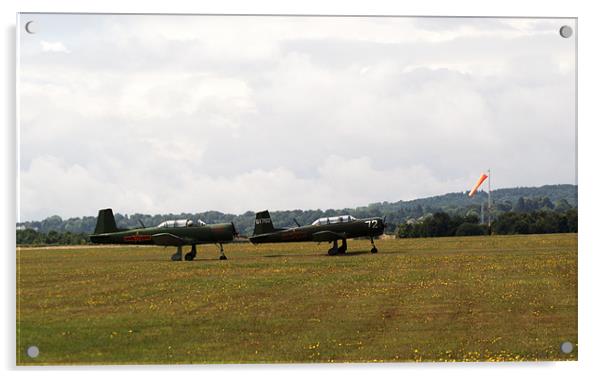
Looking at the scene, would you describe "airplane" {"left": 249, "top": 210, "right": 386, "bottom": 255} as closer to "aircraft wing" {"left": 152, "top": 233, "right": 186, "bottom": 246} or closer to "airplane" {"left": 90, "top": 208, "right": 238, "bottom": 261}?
"airplane" {"left": 90, "top": 208, "right": 238, "bottom": 261}

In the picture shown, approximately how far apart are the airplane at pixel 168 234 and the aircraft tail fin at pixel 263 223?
0.34m

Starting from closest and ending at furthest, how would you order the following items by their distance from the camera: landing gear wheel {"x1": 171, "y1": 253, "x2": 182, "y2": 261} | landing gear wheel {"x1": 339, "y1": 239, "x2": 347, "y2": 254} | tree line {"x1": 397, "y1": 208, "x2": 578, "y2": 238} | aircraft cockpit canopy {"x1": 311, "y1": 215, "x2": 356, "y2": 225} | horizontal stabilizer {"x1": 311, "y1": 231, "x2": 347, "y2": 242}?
tree line {"x1": 397, "y1": 208, "x2": 578, "y2": 238} → aircraft cockpit canopy {"x1": 311, "y1": 215, "x2": 356, "y2": 225} → horizontal stabilizer {"x1": 311, "y1": 231, "x2": 347, "y2": 242} → landing gear wheel {"x1": 339, "y1": 239, "x2": 347, "y2": 254} → landing gear wheel {"x1": 171, "y1": 253, "x2": 182, "y2": 261}

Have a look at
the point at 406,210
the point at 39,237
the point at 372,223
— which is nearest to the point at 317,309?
the point at 372,223

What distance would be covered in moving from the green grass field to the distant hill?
0.40m

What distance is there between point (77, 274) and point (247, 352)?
2.55 meters

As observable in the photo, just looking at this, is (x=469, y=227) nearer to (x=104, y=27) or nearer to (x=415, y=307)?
(x=415, y=307)

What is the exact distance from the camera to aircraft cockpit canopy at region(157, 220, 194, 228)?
11609 mm

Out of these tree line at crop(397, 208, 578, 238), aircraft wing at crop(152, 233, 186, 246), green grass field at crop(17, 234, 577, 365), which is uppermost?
tree line at crop(397, 208, 578, 238)

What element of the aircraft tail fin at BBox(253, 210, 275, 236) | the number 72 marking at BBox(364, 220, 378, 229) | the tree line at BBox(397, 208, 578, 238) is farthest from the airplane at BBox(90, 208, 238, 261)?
the tree line at BBox(397, 208, 578, 238)

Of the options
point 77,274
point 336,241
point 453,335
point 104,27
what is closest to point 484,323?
point 453,335

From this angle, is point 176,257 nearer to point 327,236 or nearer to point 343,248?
point 327,236

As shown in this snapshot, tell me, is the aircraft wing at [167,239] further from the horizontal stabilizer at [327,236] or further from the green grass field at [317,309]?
the horizontal stabilizer at [327,236]

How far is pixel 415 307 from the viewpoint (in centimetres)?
1139

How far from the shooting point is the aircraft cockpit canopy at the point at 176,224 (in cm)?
1161
